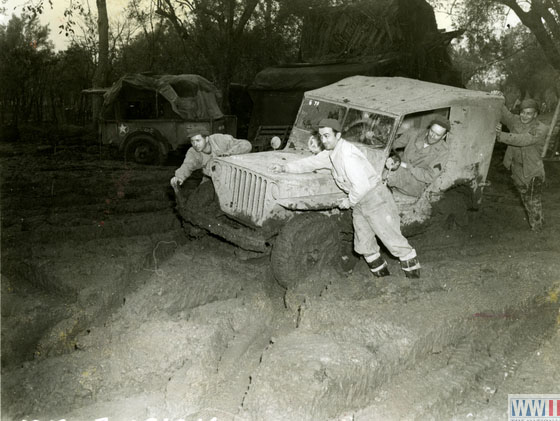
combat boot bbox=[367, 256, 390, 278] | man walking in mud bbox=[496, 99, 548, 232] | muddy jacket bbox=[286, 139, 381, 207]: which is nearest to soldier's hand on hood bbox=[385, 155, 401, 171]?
muddy jacket bbox=[286, 139, 381, 207]

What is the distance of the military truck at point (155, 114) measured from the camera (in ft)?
37.1

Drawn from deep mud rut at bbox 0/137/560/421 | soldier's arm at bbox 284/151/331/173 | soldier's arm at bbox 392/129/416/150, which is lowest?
deep mud rut at bbox 0/137/560/421

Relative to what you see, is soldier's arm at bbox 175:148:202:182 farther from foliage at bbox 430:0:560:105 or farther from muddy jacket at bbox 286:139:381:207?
foliage at bbox 430:0:560:105

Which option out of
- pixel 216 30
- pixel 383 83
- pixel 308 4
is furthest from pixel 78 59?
pixel 383 83

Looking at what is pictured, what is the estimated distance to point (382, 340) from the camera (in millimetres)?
3773

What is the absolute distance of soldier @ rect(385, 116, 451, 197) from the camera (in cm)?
545

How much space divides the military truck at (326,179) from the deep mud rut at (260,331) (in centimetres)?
41

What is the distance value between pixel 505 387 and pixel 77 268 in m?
3.99

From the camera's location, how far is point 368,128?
218 inches

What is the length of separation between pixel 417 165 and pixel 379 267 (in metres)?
1.38

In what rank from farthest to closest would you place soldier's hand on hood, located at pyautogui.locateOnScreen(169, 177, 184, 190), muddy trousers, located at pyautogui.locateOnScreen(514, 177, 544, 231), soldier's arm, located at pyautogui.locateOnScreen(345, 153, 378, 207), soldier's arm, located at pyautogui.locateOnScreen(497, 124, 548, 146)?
muddy trousers, located at pyautogui.locateOnScreen(514, 177, 544, 231) → soldier's arm, located at pyautogui.locateOnScreen(497, 124, 548, 146) → soldier's hand on hood, located at pyautogui.locateOnScreen(169, 177, 184, 190) → soldier's arm, located at pyautogui.locateOnScreen(345, 153, 378, 207)

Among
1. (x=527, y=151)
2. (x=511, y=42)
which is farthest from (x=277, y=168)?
(x=511, y=42)

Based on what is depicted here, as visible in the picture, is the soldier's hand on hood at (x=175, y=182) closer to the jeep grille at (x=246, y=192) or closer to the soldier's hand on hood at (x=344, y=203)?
the jeep grille at (x=246, y=192)

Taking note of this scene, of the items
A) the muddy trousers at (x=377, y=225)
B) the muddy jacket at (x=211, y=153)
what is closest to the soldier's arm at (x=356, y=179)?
the muddy trousers at (x=377, y=225)
